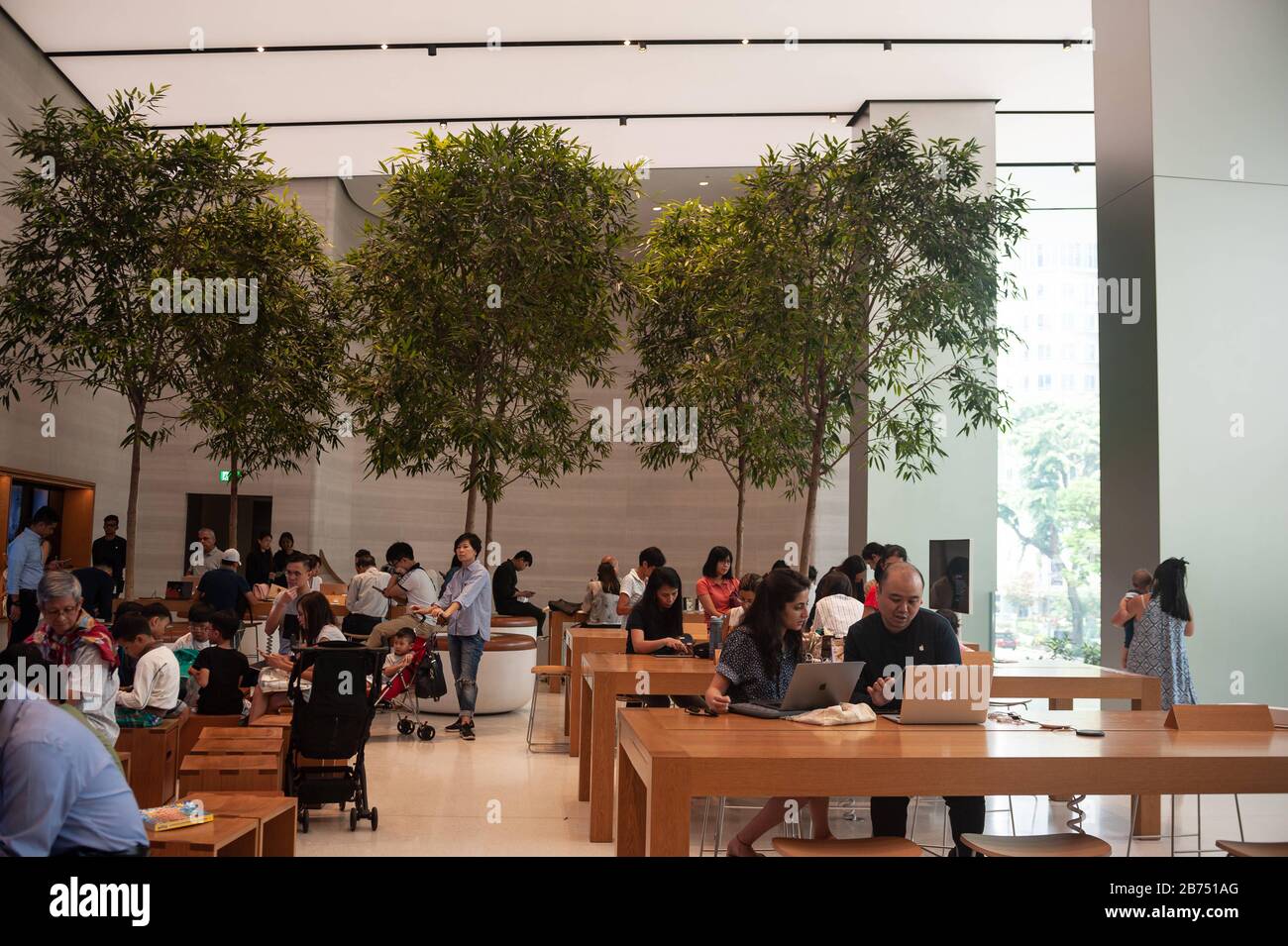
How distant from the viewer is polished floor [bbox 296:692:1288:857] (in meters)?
5.36

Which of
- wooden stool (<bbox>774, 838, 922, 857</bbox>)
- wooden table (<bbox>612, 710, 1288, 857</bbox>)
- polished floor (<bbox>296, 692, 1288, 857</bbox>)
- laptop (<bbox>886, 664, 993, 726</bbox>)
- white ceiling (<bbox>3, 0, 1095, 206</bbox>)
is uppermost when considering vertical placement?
white ceiling (<bbox>3, 0, 1095, 206</bbox>)

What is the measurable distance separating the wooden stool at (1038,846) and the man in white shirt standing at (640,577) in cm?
404

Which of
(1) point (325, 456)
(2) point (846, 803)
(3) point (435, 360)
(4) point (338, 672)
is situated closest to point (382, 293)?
(3) point (435, 360)

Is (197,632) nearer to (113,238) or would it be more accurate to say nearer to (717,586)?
(717,586)

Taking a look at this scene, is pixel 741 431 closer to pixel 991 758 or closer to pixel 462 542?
pixel 462 542

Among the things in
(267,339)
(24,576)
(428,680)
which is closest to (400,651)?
(428,680)

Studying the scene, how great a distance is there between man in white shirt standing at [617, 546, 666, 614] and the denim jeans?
4.21 feet

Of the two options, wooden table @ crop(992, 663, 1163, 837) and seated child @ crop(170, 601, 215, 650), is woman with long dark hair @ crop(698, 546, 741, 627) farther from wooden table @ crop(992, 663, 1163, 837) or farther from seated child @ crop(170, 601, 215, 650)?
seated child @ crop(170, 601, 215, 650)

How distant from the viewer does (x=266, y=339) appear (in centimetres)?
1124

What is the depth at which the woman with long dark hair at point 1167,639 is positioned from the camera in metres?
6.67

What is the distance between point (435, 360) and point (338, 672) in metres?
4.98

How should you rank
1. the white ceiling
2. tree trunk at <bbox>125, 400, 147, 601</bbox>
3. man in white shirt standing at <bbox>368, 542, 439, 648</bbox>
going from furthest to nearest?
the white ceiling → tree trunk at <bbox>125, 400, 147, 601</bbox> → man in white shirt standing at <bbox>368, 542, 439, 648</bbox>

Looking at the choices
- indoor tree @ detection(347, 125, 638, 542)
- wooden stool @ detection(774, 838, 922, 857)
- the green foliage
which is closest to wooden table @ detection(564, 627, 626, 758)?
indoor tree @ detection(347, 125, 638, 542)

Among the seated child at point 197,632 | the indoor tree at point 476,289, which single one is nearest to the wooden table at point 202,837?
the seated child at point 197,632
